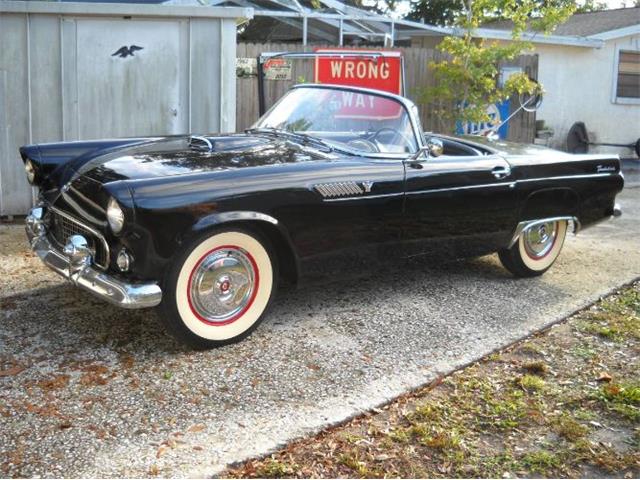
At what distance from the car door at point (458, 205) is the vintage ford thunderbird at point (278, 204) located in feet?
0.04

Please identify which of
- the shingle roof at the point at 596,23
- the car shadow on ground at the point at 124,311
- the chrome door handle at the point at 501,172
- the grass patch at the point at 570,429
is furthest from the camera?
the shingle roof at the point at 596,23

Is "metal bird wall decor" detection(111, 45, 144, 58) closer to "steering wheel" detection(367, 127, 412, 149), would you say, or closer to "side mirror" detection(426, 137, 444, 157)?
"steering wheel" detection(367, 127, 412, 149)

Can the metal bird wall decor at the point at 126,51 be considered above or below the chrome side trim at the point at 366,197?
above

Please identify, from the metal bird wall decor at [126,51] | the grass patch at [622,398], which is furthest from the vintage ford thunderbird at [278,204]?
the metal bird wall decor at [126,51]

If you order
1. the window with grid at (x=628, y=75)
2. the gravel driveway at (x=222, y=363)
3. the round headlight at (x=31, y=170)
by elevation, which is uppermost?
the window with grid at (x=628, y=75)

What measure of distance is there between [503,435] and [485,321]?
5.08 feet

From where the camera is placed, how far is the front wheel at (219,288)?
379cm

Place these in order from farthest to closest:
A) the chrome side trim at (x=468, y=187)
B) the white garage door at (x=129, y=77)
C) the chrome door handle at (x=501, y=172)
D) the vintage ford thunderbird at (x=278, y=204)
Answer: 1. the white garage door at (x=129, y=77)
2. the chrome door handle at (x=501, y=172)
3. the chrome side trim at (x=468, y=187)
4. the vintage ford thunderbird at (x=278, y=204)

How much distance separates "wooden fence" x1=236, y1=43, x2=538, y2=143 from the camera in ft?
32.3

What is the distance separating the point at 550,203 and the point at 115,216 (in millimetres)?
3530

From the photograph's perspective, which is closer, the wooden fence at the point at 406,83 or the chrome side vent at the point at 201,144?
the chrome side vent at the point at 201,144

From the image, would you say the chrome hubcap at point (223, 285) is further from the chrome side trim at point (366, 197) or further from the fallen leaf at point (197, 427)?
the fallen leaf at point (197, 427)

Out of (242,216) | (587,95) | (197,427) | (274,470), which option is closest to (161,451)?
(197,427)

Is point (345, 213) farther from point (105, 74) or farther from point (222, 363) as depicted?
point (105, 74)
